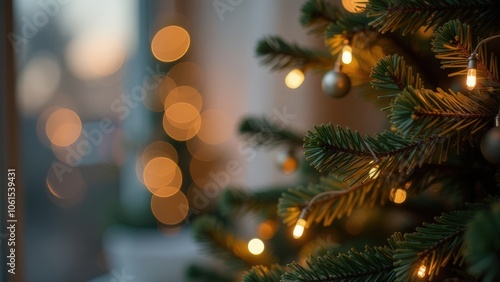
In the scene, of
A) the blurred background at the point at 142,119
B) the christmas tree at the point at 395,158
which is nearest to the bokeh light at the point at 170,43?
the blurred background at the point at 142,119

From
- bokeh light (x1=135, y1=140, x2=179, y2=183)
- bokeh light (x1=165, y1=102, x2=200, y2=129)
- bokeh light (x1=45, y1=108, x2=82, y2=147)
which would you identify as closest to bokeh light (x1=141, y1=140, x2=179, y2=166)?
bokeh light (x1=135, y1=140, x2=179, y2=183)

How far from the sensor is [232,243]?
0.77m

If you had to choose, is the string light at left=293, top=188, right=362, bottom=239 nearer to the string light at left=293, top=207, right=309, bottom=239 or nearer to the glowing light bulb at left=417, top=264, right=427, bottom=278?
the string light at left=293, top=207, right=309, bottom=239

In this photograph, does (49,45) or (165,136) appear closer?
(49,45)

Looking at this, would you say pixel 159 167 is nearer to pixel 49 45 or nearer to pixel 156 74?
pixel 156 74

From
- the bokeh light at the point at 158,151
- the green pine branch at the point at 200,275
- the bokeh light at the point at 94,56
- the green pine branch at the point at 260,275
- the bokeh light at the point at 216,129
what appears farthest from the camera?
the bokeh light at the point at 216,129

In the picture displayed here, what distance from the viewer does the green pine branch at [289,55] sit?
0.70 metres

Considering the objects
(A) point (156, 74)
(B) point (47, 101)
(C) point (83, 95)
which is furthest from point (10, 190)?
(A) point (156, 74)

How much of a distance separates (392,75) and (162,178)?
5.87 ft

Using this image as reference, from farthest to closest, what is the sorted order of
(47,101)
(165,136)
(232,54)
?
(232,54)
(165,136)
(47,101)

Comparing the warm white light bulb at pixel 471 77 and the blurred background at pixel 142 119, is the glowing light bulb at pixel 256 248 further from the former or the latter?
the blurred background at pixel 142 119

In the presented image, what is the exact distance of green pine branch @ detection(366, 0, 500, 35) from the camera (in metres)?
0.51

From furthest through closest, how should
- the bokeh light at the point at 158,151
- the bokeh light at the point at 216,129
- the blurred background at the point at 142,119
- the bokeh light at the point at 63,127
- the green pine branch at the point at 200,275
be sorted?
1. the bokeh light at the point at 216,129
2. the bokeh light at the point at 158,151
3. the bokeh light at the point at 63,127
4. the blurred background at the point at 142,119
5. the green pine branch at the point at 200,275

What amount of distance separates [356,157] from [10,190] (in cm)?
58
